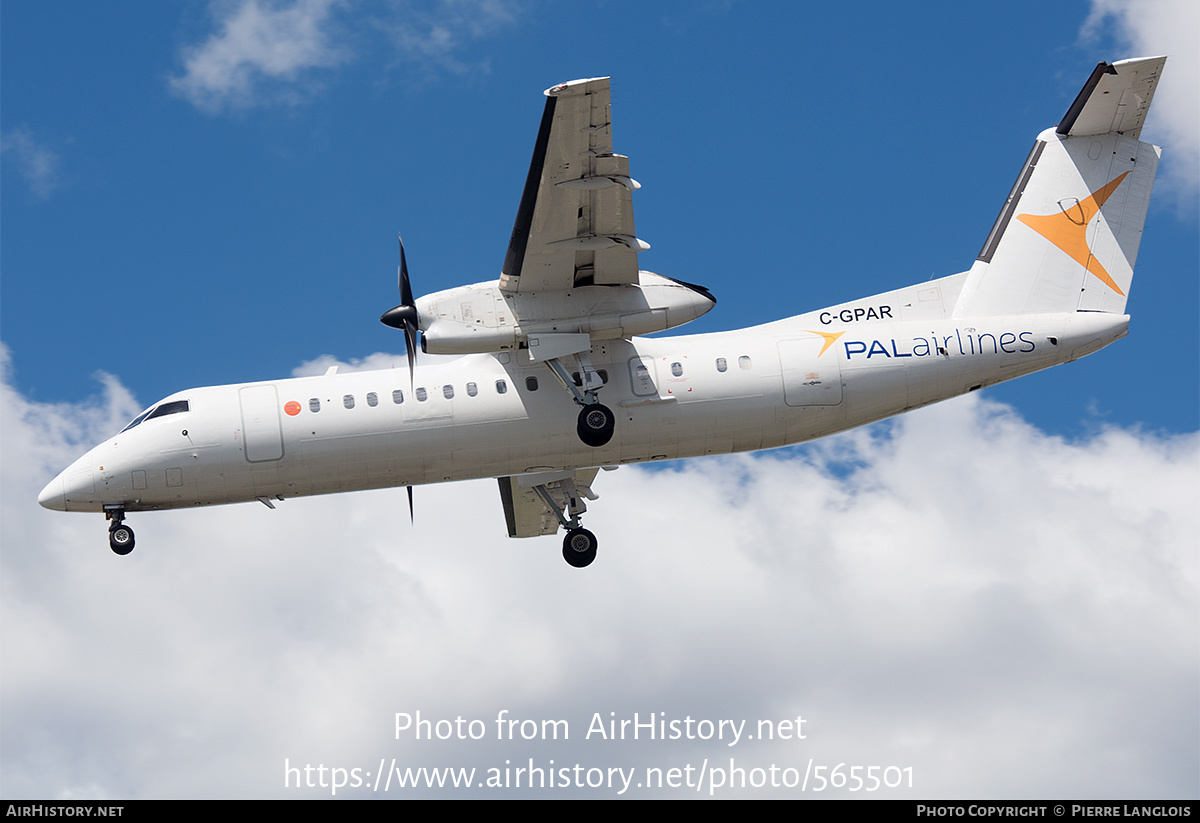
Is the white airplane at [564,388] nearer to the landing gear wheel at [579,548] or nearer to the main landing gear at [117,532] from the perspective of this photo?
the main landing gear at [117,532]

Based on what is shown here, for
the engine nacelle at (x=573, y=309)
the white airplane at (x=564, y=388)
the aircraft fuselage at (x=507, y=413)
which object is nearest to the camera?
the engine nacelle at (x=573, y=309)

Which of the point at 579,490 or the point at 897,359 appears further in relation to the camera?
the point at 579,490

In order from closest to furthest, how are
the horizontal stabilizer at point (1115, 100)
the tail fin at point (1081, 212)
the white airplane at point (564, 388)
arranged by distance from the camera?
the white airplane at point (564, 388)
the horizontal stabilizer at point (1115, 100)
the tail fin at point (1081, 212)

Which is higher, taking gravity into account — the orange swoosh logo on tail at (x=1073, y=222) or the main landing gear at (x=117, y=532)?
the orange swoosh logo on tail at (x=1073, y=222)

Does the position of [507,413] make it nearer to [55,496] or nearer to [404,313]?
[404,313]

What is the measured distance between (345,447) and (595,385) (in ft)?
14.4

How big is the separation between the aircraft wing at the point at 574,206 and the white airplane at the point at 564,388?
0.05 metres

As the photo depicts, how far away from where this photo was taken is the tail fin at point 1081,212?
2369cm

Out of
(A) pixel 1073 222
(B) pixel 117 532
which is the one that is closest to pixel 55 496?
(B) pixel 117 532

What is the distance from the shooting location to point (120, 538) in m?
22.2

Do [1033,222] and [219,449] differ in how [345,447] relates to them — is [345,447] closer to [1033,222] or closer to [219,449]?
[219,449]

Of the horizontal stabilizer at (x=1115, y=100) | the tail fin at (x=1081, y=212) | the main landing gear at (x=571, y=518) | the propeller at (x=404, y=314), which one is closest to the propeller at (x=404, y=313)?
the propeller at (x=404, y=314)

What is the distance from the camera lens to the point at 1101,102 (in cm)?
2425

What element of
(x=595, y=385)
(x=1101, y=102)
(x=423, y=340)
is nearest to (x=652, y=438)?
(x=595, y=385)
